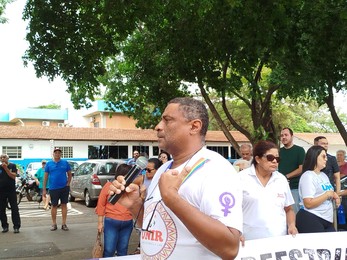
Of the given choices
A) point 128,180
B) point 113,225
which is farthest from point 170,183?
point 113,225

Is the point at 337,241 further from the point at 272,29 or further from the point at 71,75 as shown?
the point at 71,75

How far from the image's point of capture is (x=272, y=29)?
8.48 metres

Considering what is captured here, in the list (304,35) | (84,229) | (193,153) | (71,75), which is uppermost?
(304,35)

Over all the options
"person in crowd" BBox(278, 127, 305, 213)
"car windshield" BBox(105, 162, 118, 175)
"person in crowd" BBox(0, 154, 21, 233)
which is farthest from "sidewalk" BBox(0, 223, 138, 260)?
"car windshield" BBox(105, 162, 118, 175)

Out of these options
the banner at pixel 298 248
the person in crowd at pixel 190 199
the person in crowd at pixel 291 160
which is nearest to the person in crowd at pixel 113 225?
the banner at pixel 298 248

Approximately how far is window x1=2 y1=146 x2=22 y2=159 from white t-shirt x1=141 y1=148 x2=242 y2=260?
1213 inches

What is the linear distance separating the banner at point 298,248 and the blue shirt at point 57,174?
6.34m

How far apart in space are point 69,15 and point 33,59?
1133 mm

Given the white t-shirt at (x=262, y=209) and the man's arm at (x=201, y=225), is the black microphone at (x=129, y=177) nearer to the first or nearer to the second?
the man's arm at (x=201, y=225)

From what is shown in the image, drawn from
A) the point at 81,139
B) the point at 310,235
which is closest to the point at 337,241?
the point at 310,235

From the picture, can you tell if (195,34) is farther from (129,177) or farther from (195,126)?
(195,126)

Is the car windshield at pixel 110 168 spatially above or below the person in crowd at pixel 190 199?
below

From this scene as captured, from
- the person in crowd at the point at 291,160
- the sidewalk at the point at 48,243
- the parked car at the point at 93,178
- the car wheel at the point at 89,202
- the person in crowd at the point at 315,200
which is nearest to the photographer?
the person in crowd at the point at 315,200

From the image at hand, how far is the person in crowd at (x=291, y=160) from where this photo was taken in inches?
263
